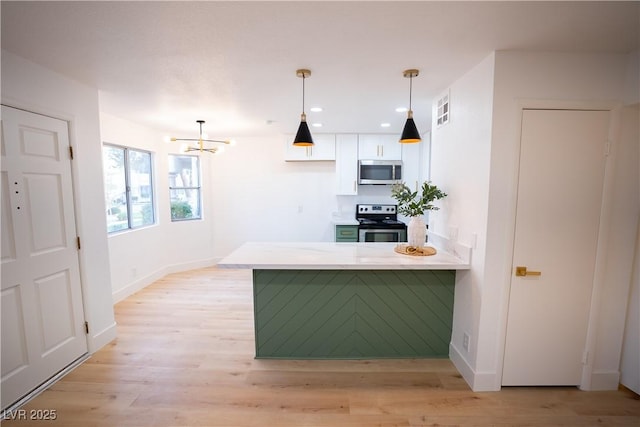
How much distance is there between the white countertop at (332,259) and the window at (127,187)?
2.26m

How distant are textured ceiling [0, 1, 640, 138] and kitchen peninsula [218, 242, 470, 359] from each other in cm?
150

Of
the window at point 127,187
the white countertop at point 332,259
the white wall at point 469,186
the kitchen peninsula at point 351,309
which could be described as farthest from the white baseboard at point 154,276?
the white wall at point 469,186

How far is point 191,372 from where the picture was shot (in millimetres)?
2340

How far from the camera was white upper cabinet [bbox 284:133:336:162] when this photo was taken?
16.0 ft

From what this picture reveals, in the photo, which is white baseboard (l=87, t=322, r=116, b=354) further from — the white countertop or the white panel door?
the white countertop

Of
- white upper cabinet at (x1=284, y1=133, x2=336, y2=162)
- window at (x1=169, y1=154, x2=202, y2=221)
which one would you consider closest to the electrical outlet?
white upper cabinet at (x1=284, y1=133, x2=336, y2=162)

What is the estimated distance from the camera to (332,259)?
2.36 m

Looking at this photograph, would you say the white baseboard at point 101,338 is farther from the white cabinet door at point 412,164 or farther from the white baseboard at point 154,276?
the white cabinet door at point 412,164

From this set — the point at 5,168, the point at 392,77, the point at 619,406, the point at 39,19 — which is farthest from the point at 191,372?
the point at 619,406

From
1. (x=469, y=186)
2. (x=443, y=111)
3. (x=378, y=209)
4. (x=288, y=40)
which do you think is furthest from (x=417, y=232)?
(x=378, y=209)

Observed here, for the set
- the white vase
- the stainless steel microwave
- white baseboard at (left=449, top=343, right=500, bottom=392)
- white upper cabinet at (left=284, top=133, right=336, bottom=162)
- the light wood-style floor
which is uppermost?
white upper cabinet at (left=284, top=133, right=336, bottom=162)

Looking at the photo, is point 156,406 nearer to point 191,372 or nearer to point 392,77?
point 191,372

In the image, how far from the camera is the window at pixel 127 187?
3.68 m

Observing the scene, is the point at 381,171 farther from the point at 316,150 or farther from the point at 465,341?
the point at 465,341
